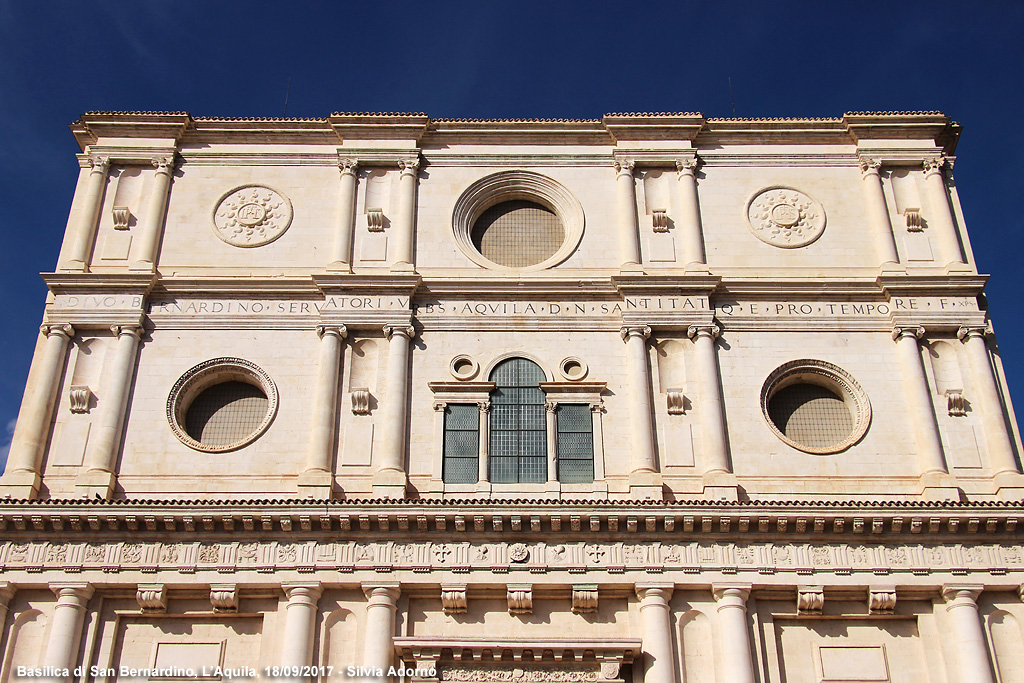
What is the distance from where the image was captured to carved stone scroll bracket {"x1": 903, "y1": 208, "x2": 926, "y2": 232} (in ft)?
78.7

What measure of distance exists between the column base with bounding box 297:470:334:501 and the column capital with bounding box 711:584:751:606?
7.45 metres

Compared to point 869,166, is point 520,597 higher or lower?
lower

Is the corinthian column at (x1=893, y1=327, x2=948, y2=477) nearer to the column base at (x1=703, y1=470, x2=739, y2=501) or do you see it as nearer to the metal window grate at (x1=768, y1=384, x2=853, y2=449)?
the metal window grate at (x1=768, y1=384, x2=853, y2=449)

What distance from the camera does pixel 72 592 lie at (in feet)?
62.0

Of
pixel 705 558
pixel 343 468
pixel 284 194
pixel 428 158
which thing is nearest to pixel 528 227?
pixel 428 158

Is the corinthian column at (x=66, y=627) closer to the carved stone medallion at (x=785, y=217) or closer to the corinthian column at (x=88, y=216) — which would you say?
the corinthian column at (x=88, y=216)

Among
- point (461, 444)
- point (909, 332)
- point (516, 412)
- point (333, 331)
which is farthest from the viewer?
point (909, 332)

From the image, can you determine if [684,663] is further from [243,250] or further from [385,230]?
[243,250]

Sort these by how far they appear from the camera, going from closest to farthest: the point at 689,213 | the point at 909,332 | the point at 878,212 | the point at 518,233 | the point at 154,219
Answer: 1. the point at 909,332
2. the point at 154,219
3. the point at 689,213
4. the point at 878,212
5. the point at 518,233

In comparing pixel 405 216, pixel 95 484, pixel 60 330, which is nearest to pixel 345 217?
pixel 405 216

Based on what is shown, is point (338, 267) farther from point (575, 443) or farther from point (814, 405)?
point (814, 405)

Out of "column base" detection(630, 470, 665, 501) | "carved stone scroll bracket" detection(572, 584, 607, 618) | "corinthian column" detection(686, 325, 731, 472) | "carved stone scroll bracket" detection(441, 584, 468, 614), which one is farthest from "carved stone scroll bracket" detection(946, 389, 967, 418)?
"carved stone scroll bracket" detection(441, 584, 468, 614)

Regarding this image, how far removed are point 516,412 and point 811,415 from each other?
244 inches

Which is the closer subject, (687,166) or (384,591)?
(384,591)
